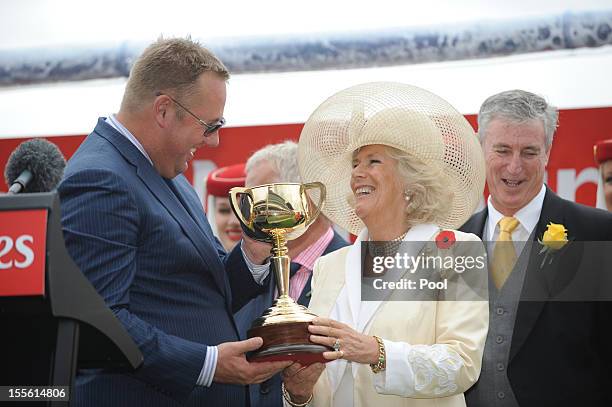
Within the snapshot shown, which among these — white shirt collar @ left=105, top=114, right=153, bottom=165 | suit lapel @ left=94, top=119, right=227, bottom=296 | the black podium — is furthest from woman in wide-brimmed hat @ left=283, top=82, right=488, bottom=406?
the black podium

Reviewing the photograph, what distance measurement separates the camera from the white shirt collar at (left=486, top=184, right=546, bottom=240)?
12.8 feet

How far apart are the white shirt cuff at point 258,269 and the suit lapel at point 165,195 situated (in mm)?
221

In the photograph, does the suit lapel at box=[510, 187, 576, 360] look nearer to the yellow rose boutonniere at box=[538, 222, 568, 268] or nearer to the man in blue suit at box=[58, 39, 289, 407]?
the yellow rose boutonniere at box=[538, 222, 568, 268]

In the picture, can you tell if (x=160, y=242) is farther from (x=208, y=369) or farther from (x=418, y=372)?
(x=418, y=372)

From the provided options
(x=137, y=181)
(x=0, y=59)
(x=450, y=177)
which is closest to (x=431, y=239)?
(x=450, y=177)

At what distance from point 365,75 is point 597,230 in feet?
5.49

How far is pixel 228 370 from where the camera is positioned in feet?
9.05

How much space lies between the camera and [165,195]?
3.05 m

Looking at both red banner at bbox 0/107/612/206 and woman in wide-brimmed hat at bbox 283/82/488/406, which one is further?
red banner at bbox 0/107/612/206

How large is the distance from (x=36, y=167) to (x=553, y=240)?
2231 mm

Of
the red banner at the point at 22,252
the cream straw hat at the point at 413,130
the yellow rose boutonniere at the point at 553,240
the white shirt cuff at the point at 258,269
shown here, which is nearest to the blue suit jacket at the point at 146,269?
the white shirt cuff at the point at 258,269

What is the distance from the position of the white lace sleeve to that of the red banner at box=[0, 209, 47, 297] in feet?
4.33

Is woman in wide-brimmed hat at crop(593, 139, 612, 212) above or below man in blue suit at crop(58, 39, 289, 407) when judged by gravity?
above

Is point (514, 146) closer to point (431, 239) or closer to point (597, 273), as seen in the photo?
point (597, 273)
